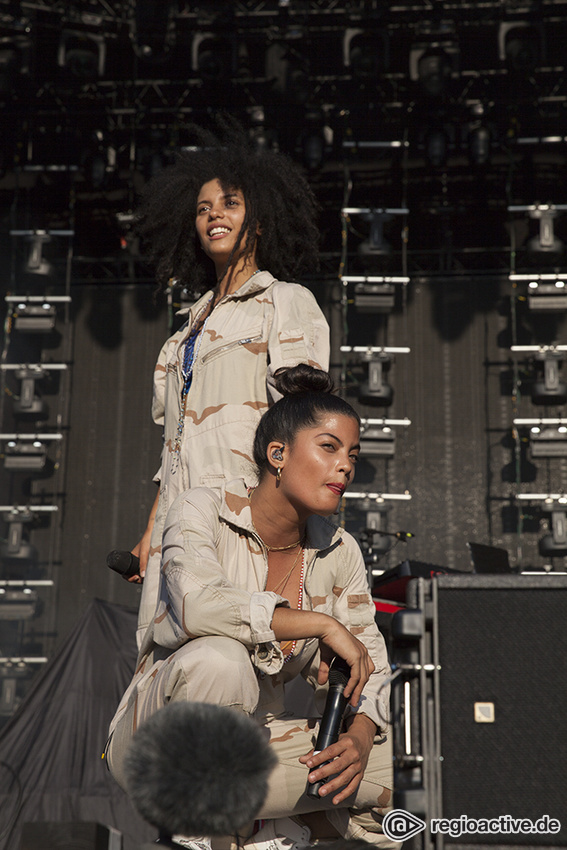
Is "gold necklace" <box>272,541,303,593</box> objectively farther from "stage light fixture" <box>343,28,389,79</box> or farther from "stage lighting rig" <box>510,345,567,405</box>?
"stage light fixture" <box>343,28,389,79</box>

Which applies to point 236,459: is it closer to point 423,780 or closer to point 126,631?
point 423,780

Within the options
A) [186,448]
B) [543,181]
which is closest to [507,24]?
[543,181]

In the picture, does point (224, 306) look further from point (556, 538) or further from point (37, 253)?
point (37, 253)

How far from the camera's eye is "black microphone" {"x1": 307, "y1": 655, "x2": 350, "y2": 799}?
5.46 feet

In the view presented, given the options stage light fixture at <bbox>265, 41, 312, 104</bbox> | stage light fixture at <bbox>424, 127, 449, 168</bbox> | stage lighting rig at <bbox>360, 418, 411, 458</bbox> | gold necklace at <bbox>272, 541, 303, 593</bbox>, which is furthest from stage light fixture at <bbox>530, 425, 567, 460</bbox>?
gold necklace at <bbox>272, 541, 303, 593</bbox>

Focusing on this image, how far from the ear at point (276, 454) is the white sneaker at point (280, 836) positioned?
0.73 meters

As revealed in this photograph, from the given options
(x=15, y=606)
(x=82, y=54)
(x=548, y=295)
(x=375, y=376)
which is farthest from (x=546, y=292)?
(x=15, y=606)

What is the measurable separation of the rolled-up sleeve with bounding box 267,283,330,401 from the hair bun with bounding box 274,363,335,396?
0.04 meters

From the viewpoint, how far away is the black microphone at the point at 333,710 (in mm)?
1663

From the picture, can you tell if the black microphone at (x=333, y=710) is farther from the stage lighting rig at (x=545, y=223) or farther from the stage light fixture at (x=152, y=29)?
the stage light fixture at (x=152, y=29)

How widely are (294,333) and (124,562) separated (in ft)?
2.33

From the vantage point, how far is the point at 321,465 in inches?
77.4

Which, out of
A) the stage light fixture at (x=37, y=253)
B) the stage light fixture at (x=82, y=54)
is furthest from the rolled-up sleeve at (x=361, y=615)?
the stage light fixture at (x=82, y=54)

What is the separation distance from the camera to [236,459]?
2162 mm
